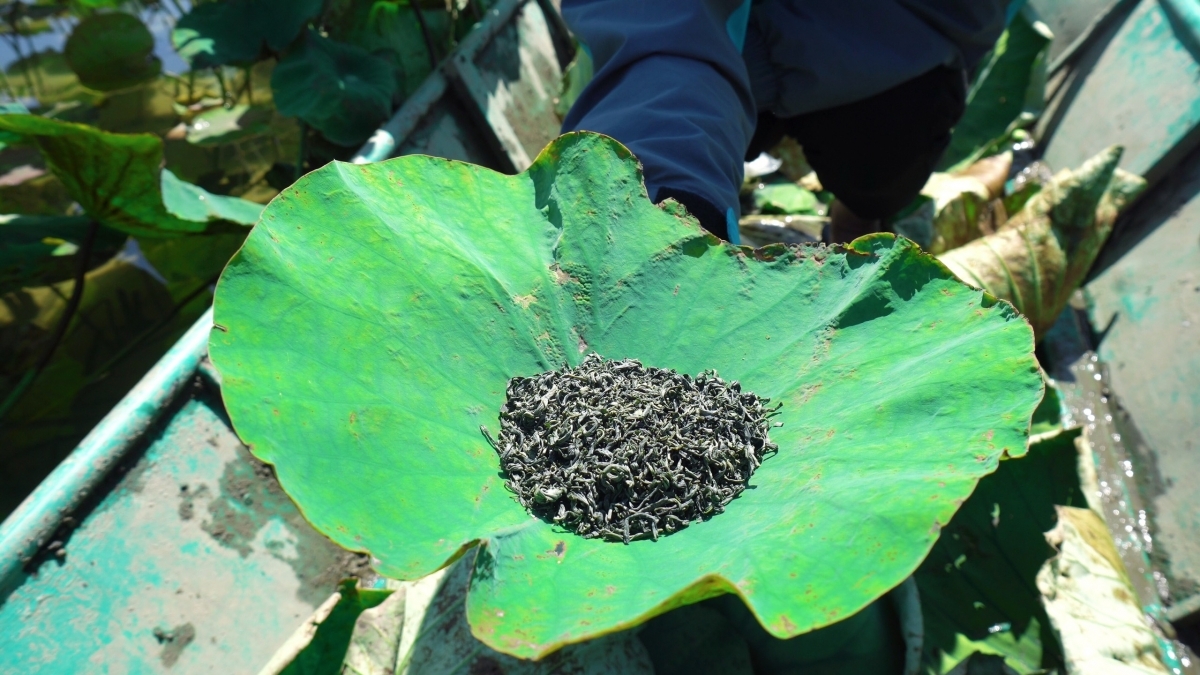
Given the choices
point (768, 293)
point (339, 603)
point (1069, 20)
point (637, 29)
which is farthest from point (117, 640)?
point (1069, 20)

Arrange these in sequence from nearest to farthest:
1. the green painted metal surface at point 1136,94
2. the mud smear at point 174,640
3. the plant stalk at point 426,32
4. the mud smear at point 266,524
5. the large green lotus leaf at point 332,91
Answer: the mud smear at point 174,640, the mud smear at point 266,524, the large green lotus leaf at point 332,91, the green painted metal surface at point 1136,94, the plant stalk at point 426,32

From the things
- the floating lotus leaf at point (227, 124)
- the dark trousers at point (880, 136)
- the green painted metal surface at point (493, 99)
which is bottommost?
the floating lotus leaf at point (227, 124)

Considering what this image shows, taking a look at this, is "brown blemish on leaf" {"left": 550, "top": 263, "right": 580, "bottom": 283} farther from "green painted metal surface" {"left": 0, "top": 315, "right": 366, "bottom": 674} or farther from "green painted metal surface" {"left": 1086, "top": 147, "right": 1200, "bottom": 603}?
"green painted metal surface" {"left": 1086, "top": 147, "right": 1200, "bottom": 603}

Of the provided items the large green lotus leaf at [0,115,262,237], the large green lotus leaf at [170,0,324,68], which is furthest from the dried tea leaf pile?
the large green lotus leaf at [170,0,324,68]

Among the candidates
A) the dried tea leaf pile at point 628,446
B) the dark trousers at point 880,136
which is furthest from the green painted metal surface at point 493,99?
the dried tea leaf pile at point 628,446

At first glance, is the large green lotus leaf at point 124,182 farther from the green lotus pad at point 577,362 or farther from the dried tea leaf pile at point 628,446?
the dried tea leaf pile at point 628,446

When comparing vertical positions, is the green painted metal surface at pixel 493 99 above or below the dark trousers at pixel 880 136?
below
